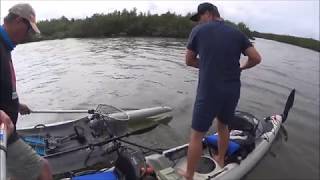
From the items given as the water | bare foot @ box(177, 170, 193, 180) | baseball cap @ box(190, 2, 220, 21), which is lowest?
the water

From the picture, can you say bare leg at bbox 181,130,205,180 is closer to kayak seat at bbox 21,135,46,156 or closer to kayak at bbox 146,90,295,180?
kayak at bbox 146,90,295,180

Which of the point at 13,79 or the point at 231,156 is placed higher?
the point at 13,79

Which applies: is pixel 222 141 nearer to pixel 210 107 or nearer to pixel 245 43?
pixel 210 107

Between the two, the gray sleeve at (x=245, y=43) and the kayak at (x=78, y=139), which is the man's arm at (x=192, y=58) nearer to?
the gray sleeve at (x=245, y=43)

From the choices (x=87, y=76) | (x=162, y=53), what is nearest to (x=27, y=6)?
(x=87, y=76)

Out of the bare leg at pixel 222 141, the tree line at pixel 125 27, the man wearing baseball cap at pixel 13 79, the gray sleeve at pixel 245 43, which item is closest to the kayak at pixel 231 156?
the bare leg at pixel 222 141

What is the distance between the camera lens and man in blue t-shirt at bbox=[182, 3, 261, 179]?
5262mm

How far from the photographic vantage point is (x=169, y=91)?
13477mm

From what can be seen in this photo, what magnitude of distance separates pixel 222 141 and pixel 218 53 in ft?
5.49

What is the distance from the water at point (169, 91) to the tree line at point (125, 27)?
58.0 ft

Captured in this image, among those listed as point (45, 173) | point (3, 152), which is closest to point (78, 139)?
point (45, 173)

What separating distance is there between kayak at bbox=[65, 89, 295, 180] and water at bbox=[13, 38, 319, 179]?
47 cm

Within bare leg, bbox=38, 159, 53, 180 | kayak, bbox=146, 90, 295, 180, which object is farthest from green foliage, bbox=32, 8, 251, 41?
bare leg, bbox=38, 159, 53, 180

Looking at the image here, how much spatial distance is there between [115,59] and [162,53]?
3.90 meters
